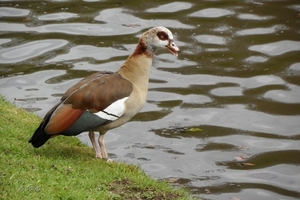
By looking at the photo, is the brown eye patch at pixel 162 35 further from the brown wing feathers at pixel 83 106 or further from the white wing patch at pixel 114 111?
the white wing patch at pixel 114 111

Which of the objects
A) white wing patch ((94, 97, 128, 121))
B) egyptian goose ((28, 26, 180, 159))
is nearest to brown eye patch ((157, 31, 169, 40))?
egyptian goose ((28, 26, 180, 159))

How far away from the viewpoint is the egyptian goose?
26.2 ft

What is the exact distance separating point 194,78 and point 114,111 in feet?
18.0

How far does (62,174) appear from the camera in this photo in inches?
295

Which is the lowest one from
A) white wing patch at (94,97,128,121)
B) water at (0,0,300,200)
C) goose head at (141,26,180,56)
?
water at (0,0,300,200)

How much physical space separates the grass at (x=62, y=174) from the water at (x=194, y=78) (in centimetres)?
185

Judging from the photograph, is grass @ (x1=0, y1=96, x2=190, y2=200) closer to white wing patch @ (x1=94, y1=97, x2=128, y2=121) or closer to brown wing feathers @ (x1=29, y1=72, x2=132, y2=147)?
brown wing feathers @ (x1=29, y1=72, x2=132, y2=147)

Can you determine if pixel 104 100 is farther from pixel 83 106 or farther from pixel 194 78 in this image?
pixel 194 78

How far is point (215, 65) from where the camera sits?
14078mm

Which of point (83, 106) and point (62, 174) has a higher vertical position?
point (83, 106)

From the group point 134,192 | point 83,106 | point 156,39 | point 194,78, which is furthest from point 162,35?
point 194,78

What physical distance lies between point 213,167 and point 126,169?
252 cm

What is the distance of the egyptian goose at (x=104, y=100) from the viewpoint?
26.2 feet

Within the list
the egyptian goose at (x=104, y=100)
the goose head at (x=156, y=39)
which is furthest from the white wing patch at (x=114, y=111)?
the goose head at (x=156, y=39)
